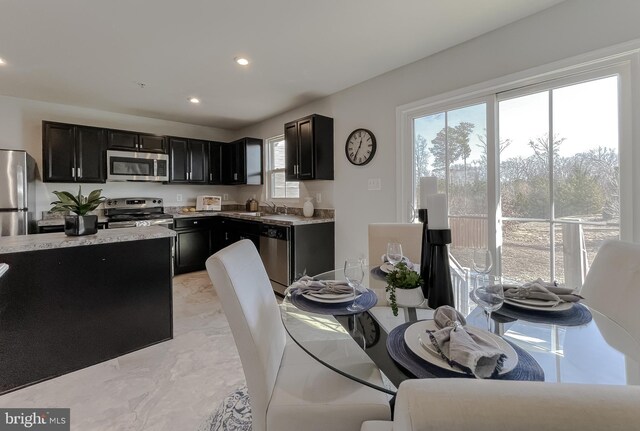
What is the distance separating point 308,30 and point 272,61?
0.60 m

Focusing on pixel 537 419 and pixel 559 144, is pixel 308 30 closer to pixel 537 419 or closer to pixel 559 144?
pixel 559 144

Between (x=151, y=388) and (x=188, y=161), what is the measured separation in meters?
3.56

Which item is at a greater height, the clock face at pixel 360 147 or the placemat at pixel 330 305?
the clock face at pixel 360 147

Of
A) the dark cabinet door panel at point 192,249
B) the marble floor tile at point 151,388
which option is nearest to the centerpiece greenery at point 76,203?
the marble floor tile at point 151,388

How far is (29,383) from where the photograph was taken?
1.76 meters

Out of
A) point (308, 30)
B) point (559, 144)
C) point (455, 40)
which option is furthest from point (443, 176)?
point (308, 30)

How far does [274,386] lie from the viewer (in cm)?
104

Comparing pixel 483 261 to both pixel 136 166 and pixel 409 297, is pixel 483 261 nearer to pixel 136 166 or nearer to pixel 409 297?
pixel 409 297

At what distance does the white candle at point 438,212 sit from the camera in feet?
3.72

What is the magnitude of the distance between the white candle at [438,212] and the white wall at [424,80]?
38 centimetres

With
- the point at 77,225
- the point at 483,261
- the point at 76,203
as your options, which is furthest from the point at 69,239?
the point at 483,261

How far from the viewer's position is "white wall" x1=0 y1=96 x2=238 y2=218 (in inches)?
139

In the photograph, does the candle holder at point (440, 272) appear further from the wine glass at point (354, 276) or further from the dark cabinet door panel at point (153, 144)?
the dark cabinet door panel at point (153, 144)

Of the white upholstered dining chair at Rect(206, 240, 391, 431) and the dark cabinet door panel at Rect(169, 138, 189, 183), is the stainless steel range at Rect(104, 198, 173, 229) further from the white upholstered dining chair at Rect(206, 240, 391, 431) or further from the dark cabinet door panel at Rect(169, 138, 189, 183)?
the white upholstered dining chair at Rect(206, 240, 391, 431)
